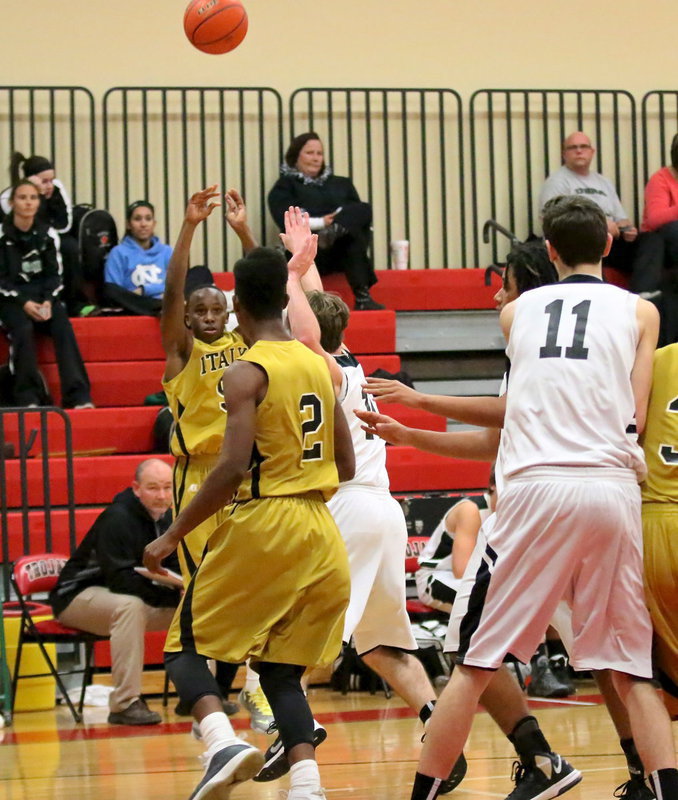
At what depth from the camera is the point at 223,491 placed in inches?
166

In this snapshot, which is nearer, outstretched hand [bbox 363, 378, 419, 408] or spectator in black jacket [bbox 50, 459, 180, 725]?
outstretched hand [bbox 363, 378, 419, 408]

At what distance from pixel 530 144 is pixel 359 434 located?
26.3 feet

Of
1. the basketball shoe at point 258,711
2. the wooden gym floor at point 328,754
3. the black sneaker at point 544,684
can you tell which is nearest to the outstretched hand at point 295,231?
the wooden gym floor at point 328,754

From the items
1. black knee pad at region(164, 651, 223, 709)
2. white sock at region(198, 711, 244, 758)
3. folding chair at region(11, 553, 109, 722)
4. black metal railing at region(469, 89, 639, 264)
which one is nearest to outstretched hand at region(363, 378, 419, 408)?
black knee pad at region(164, 651, 223, 709)

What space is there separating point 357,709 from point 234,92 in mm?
6752

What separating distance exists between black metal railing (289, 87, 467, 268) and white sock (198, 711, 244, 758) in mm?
8668

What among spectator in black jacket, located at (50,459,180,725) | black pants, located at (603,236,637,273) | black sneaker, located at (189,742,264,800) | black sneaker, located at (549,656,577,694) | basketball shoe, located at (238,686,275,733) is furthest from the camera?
black pants, located at (603,236,637,273)

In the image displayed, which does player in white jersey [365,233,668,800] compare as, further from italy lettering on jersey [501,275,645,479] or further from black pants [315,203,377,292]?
black pants [315,203,377,292]

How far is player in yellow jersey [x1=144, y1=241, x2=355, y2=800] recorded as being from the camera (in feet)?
13.9

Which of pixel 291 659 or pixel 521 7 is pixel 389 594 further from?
pixel 521 7

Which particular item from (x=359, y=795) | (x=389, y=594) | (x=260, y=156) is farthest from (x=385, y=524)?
(x=260, y=156)

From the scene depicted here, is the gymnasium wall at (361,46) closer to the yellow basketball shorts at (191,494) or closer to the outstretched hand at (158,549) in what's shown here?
the yellow basketball shorts at (191,494)

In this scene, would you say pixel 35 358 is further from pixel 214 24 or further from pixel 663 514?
pixel 663 514

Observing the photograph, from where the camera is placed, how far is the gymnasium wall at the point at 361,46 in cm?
1229
